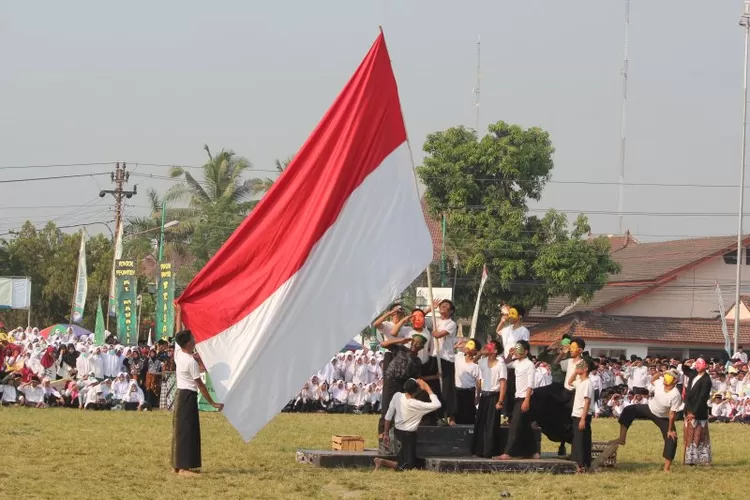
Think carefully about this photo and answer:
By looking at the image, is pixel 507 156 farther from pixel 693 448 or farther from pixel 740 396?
pixel 693 448

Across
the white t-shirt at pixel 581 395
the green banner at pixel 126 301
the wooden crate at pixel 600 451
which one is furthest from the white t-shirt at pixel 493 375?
the green banner at pixel 126 301

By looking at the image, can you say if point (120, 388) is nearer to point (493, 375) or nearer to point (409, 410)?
point (493, 375)

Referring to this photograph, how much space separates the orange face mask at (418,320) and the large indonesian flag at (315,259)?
1.84 metres

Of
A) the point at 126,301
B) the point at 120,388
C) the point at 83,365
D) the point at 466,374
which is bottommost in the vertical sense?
the point at 120,388

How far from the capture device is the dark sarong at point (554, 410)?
15594 mm

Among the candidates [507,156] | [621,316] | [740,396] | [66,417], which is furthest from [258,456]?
[621,316]

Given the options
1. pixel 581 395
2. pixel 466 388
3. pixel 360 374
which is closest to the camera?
pixel 581 395

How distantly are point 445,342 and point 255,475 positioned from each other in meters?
3.27

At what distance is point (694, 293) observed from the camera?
165 feet

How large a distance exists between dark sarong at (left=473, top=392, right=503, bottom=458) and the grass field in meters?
0.87

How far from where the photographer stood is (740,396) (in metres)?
29.9

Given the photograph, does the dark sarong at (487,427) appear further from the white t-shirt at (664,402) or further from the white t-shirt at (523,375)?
the white t-shirt at (664,402)

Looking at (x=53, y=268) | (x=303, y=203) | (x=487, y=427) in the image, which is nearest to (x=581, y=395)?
(x=487, y=427)

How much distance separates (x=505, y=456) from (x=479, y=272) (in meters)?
26.9
